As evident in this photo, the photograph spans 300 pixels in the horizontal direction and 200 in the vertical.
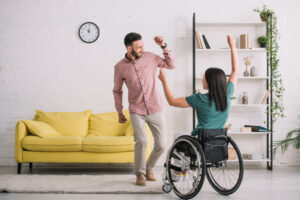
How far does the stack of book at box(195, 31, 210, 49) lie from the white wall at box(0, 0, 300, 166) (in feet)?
0.87

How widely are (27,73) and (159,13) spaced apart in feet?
6.61

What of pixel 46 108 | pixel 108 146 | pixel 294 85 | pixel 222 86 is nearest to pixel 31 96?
pixel 46 108

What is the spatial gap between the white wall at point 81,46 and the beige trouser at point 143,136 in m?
1.59

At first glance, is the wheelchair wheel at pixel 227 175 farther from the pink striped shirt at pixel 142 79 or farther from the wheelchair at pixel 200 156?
the pink striped shirt at pixel 142 79

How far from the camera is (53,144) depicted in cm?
395

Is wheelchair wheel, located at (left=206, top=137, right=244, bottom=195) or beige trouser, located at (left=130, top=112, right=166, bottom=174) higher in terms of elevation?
beige trouser, located at (left=130, top=112, right=166, bottom=174)

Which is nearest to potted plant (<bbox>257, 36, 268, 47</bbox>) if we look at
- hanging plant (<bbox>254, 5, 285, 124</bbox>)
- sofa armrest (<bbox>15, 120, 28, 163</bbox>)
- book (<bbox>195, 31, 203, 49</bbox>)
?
hanging plant (<bbox>254, 5, 285, 124</bbox>)

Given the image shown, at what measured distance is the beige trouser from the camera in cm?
317

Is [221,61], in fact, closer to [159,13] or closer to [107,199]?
[159,13]

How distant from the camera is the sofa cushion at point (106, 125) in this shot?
4465mm

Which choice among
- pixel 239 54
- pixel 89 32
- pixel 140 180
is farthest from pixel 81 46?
pixel 140 180

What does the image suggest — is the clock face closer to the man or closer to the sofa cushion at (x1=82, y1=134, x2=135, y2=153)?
the sofa cushion at (x1=82, y1=134, x2=135, y2=153)

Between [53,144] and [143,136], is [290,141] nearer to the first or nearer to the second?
[143,136]

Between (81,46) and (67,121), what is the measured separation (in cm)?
111
